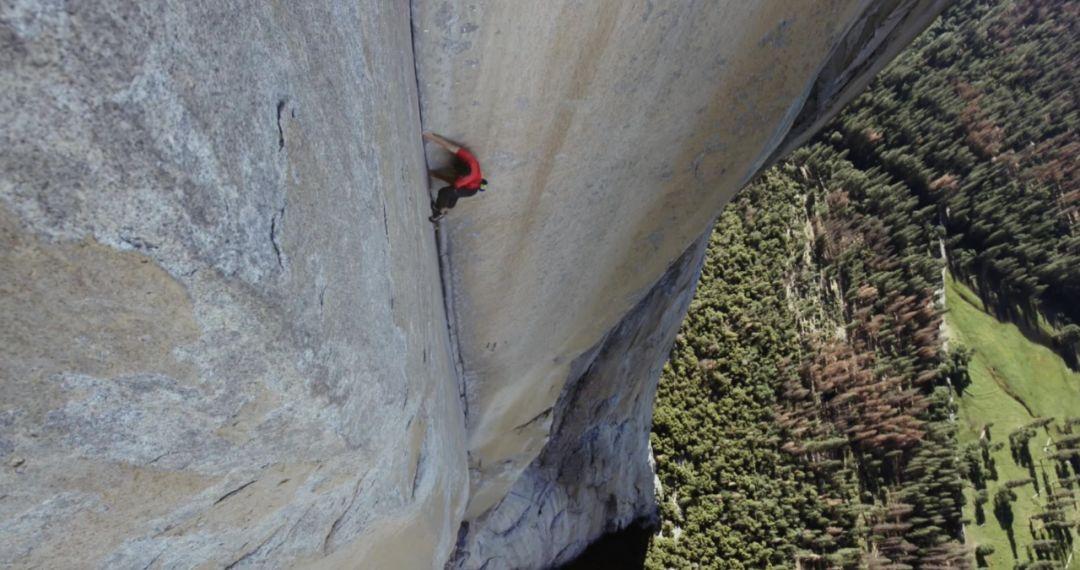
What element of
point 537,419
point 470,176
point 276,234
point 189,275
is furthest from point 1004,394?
point 189,275

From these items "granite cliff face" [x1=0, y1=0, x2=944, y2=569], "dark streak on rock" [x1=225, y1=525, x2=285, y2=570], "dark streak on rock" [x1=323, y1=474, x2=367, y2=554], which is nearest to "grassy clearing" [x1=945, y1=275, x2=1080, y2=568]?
"granite cliff face" [x1=0, y1=0, x2=944, y2=569]

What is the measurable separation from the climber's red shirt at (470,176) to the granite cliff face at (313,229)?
100mm

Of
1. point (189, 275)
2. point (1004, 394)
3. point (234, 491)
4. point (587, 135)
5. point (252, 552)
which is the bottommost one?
point (252, 552)

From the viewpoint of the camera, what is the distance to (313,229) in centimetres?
148

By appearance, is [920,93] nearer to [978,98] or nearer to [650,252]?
[978,98]

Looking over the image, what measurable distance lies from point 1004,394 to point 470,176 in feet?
48.8

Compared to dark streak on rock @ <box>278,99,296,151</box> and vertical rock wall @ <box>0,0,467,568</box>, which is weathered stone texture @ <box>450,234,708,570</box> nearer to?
vertical rock wall @ <box>0,0,467,568</box>

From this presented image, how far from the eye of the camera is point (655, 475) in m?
9.73

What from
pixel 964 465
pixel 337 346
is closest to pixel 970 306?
pixel 964 465

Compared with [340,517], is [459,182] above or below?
above

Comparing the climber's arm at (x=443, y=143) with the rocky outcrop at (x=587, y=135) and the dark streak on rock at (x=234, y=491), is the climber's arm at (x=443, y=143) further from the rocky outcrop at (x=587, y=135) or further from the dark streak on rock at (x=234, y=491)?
the dark streak on rock at (x=234, y=491)

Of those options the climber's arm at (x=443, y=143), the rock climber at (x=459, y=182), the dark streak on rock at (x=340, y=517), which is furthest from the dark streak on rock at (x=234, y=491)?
the climber's arm at (x=443, y=143)

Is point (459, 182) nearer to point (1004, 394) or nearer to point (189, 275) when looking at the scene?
point (189, 275)

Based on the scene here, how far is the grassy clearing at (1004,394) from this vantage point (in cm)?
1143
